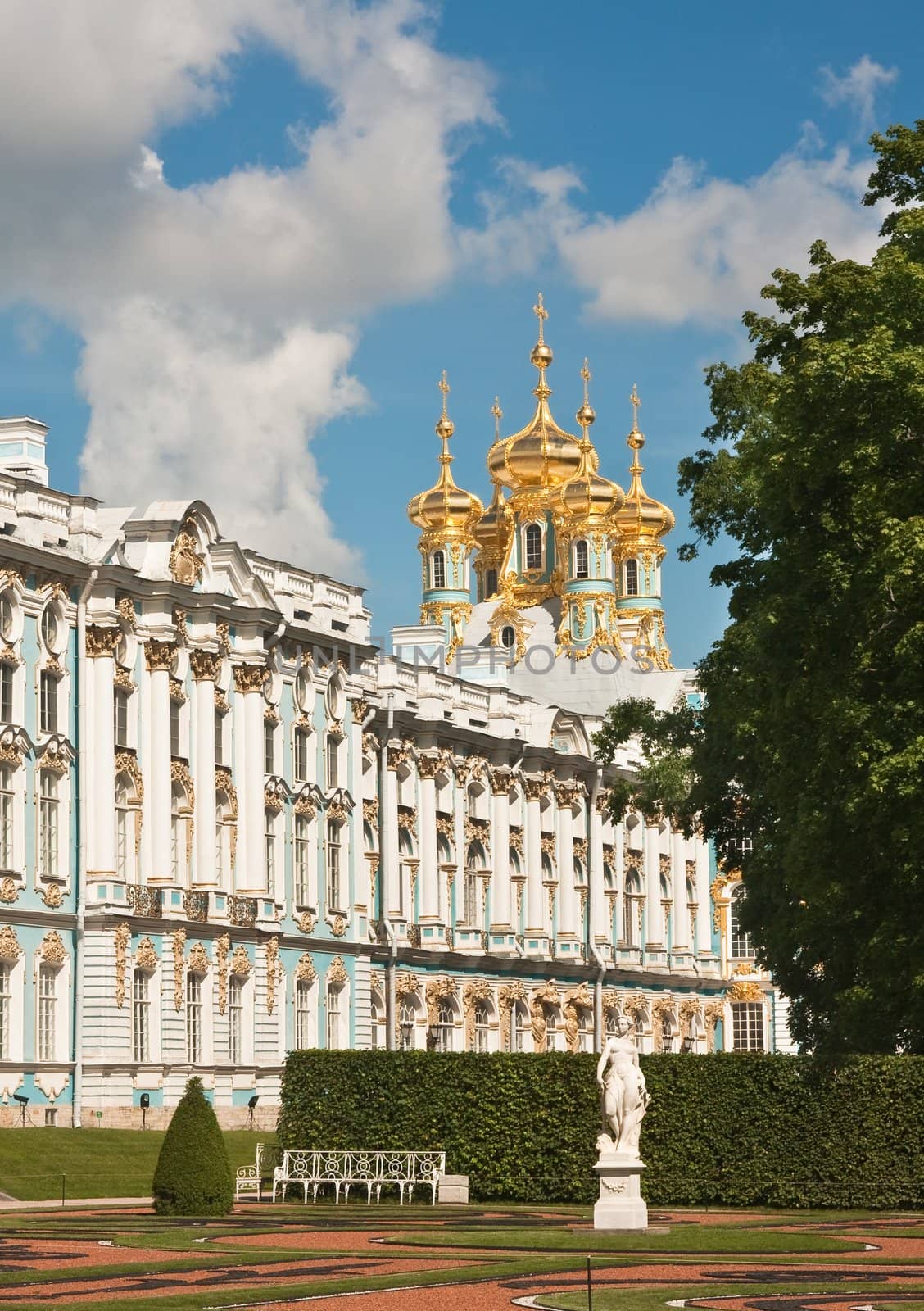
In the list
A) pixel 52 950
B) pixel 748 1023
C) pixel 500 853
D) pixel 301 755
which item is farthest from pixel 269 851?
pixel 748 1023

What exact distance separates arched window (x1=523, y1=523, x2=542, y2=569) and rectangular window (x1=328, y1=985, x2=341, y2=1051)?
5758 centimetres

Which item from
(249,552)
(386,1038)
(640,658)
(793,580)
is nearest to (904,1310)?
(793,580)

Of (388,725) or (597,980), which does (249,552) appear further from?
(597,980)

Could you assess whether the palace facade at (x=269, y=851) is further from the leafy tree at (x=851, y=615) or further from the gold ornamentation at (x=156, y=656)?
the leafy tree at (x=851, y=615)

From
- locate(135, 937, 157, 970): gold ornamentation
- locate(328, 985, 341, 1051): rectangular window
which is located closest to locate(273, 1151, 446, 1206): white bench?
locate(135, 937, 157, 970): gold ornamentation

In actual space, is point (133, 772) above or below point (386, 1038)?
above

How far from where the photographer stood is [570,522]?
122625 millimetres

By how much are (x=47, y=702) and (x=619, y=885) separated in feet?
131

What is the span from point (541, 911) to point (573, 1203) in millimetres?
43545

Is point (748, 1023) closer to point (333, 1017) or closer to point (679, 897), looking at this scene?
point (679, 897)

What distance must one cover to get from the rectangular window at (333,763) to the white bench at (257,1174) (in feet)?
71.4

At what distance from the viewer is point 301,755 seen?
232 ft

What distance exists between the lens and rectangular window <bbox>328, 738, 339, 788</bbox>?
72.4 metres

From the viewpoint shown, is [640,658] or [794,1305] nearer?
[794,1305]
